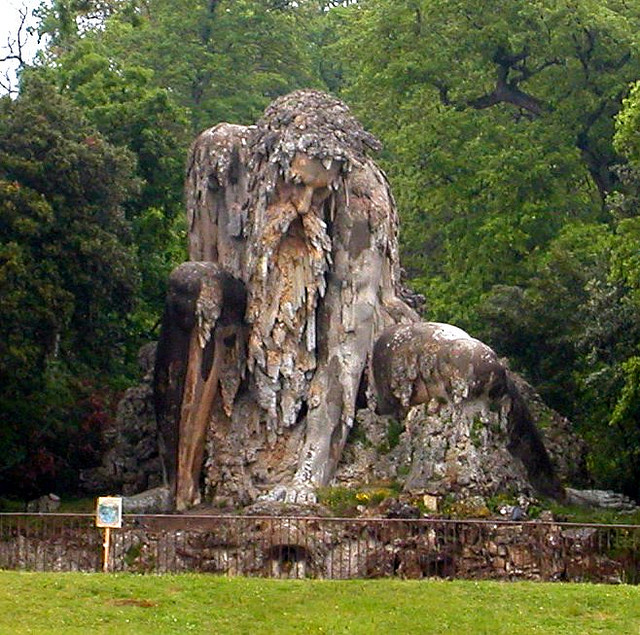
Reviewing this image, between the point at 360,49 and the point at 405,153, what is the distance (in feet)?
12.2

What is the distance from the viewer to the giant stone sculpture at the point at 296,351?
31047 millimetres

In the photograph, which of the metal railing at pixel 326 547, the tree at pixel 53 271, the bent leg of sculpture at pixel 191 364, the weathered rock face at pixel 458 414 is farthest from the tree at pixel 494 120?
the metal railing at pixel 326 547

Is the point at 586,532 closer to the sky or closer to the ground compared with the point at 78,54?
closer to the ground

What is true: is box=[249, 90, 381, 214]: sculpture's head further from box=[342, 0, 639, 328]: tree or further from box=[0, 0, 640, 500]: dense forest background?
box=[342, 0, 639, 328]: tree

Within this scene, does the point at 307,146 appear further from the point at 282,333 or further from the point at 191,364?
the point at 191,364

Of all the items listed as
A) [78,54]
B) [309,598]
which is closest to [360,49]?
[78,54]

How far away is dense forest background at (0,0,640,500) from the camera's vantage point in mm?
35500

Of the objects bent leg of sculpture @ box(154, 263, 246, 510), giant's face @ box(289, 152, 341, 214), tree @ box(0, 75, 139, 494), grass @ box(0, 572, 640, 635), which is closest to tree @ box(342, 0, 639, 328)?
tree @ box(0, 75, 139, 494)

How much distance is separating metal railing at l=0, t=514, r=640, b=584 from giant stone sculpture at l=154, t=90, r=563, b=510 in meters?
2.35

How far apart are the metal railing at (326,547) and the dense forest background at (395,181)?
212 inches

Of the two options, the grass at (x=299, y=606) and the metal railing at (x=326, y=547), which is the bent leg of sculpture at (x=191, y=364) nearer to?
the metal railing at (x=326, y=547)

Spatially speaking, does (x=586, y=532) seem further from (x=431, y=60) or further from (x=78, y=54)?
(x=78, y=54)

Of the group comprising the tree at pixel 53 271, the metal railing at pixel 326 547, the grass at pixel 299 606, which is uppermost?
the tree at pixel 53 271

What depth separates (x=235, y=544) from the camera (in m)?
28.5
